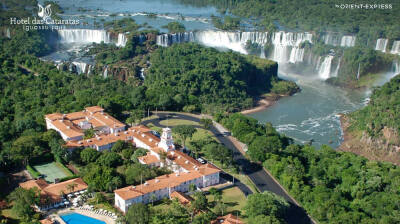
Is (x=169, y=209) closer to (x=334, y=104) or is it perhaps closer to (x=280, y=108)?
(x=280, y=108)

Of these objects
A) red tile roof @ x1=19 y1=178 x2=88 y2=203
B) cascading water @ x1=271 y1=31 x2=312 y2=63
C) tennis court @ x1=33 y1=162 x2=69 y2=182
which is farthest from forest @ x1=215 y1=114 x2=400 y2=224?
cascading water @ x1=271 y1=31 x2=312 y2=63

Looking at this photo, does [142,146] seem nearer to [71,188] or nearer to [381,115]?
[71,188]

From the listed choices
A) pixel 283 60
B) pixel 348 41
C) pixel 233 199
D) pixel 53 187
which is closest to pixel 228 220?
pixel 233 199

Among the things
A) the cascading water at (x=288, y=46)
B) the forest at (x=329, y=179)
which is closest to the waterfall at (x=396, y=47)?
the cascading water at (x=288, y=46)

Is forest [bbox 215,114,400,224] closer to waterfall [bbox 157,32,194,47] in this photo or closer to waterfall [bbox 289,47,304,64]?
waterfall [bbox 157,32,194,47]

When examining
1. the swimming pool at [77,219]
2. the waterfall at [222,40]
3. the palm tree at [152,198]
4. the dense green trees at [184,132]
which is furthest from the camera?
the waterfall at [222,40]

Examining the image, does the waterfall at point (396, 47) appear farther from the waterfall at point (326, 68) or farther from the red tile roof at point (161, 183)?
the red tile roof at point (161, 183)
